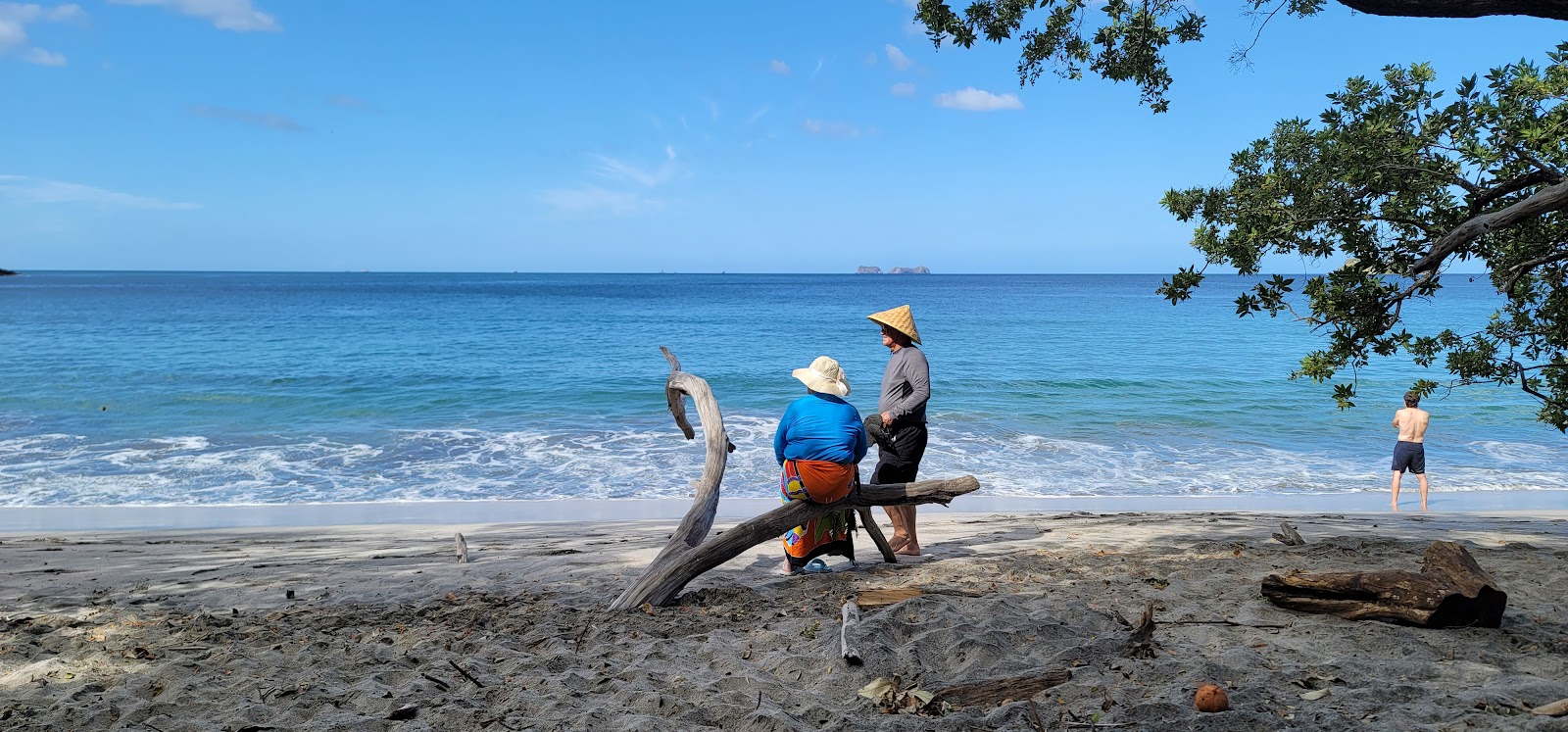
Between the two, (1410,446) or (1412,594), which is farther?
(1410,446)

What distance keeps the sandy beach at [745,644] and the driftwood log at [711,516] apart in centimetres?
21

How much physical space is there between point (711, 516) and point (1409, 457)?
9.51 m

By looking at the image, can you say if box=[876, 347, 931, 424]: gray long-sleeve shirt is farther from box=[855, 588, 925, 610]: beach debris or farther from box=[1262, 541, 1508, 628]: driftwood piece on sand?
box=[1262, 541, 1508, 628]: driftwood piece on sand

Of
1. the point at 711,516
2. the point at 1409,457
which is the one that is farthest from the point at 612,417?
the point at 1409,457

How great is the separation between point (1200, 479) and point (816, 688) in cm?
1056

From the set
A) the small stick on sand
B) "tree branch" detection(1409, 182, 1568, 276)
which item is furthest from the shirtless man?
the small stick on sand

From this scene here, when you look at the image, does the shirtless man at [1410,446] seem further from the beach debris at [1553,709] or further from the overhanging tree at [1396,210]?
the beach debris at [1553,709]

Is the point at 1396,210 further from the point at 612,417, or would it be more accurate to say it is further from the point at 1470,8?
the point at 612,417

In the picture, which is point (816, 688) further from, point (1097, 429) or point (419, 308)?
point (419, 308)

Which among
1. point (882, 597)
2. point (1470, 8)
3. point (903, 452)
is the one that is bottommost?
point (882, 597)

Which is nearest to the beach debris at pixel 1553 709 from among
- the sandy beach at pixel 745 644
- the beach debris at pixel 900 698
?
the sandy beach at pixel 745 644

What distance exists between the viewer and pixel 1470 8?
383 centimetres

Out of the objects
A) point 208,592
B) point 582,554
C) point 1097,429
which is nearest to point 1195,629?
point 582,554

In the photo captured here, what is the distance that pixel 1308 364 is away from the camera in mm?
5324
